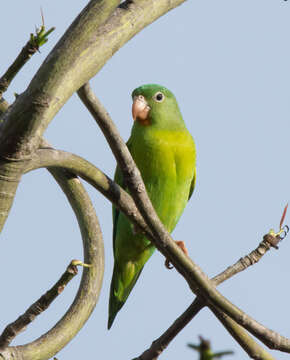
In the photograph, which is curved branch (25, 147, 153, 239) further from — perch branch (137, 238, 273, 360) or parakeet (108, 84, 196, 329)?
parakeet (108, 84, 196, 329)

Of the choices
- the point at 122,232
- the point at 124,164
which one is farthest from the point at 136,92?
the point at 124,164

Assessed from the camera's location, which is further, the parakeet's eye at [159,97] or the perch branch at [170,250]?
the parakeet's eye at [159,97]

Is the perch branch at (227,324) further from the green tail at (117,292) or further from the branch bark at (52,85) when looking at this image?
the green tail at (117,292)

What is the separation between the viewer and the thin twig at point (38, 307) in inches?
57.2

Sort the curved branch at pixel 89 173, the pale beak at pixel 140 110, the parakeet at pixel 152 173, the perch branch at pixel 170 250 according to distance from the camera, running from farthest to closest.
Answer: the pale beak at pixel 140 110, the parakeet at pixel 152 173, the perch branch at pixel 170 250, the curved branch at pixel 89 173

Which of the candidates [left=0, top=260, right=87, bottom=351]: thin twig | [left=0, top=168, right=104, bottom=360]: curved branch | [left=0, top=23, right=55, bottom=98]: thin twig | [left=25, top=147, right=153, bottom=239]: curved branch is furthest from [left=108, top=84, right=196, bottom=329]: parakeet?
[left=0, top=23, right=55, bottom=98]: thin twig

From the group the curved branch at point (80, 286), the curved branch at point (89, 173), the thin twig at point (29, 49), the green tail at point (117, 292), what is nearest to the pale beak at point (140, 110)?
the green tail at point (117, 292)

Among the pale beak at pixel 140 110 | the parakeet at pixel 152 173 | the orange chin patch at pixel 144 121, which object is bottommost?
the parakeet at pixel 152 173

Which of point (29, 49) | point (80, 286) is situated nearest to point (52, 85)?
point (29, 49)

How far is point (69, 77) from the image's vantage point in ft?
4.10

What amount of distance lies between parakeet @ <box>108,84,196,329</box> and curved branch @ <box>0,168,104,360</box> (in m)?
1.00

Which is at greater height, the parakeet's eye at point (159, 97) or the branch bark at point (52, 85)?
the parakeet's eye at point (159, 97)

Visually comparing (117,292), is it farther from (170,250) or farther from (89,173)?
(89,173)

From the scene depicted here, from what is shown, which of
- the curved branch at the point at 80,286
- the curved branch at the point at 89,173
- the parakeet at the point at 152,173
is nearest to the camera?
the curved branch at the point at 89,173
